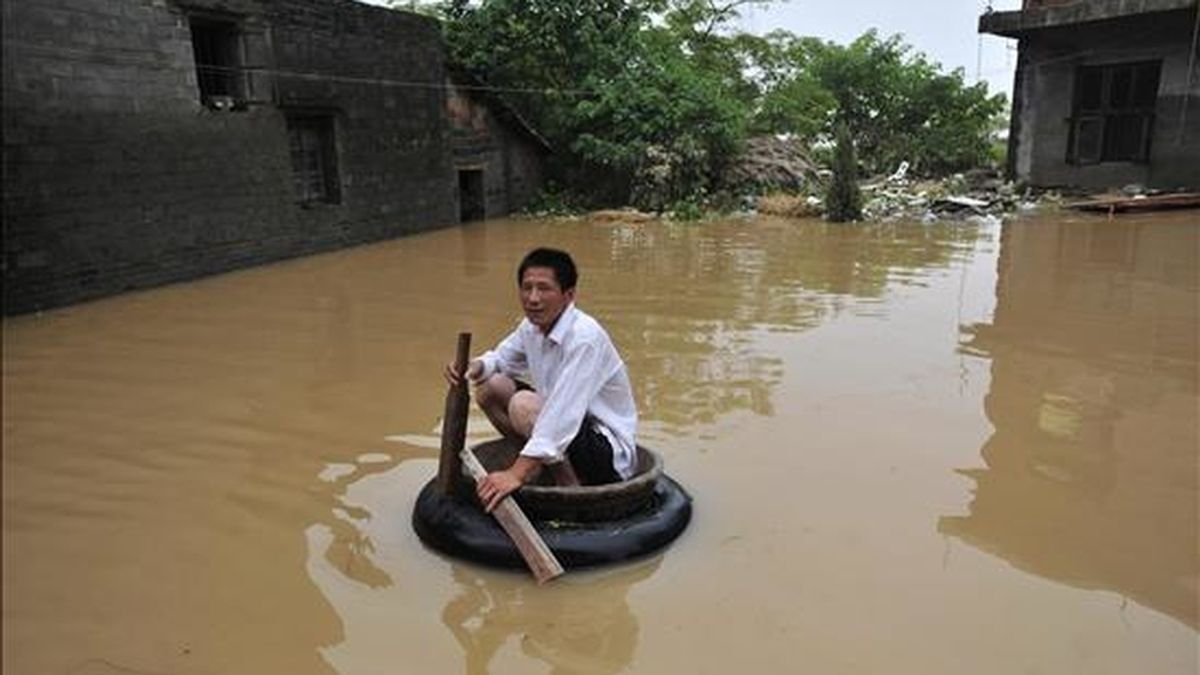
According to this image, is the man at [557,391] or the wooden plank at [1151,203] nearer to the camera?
the man at [557,391]

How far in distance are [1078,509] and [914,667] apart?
159cm

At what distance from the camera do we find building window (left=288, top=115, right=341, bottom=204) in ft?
41.5

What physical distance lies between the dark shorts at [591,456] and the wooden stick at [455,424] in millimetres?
415

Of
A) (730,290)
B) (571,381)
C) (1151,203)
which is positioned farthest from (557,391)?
(1151,203)

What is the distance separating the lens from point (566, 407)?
3.33m

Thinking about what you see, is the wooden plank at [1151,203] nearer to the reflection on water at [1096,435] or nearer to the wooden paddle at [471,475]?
the reflection on water at [1096,435]

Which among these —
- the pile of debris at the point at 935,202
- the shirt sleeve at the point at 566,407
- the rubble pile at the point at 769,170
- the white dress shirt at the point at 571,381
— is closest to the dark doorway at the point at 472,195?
the rubble pile at the point at 769,170

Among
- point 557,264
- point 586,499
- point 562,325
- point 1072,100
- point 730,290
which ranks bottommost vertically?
point 730,290

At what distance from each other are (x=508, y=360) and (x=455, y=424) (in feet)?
1.39

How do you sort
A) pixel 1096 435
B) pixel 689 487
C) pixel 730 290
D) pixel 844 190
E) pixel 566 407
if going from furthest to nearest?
pixel 844 190
pixel 730 290
pixel 1096 435
pixel 689 487
pixel 566 407

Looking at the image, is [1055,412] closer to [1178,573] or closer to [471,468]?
[1178,573]

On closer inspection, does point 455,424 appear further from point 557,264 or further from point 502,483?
point 557,264

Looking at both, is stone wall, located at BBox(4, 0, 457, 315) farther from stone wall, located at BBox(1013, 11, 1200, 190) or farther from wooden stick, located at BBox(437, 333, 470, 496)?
stone wall, located at BBox(1013, 11, 1200, 190)

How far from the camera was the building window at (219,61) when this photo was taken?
1116 centimetres
